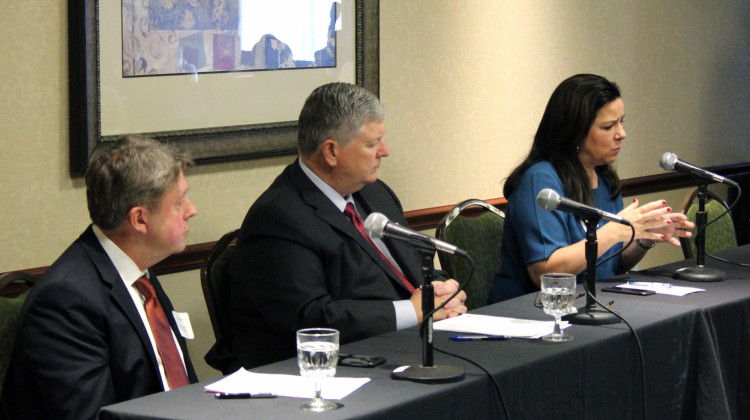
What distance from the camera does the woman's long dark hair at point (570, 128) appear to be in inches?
136

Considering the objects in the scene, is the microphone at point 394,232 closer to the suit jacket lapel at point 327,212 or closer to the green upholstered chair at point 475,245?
the suit jacket lapel at point 327,212

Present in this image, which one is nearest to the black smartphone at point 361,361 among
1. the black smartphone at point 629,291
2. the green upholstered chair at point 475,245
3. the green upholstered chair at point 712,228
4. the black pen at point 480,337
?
the black pen at point 480,337

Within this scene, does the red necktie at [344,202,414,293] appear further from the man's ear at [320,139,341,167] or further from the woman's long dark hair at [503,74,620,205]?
the woman's long dark hair at [503,74,620,205]

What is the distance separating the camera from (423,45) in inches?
173

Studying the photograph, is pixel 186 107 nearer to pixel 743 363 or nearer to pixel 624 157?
pixel 743 363

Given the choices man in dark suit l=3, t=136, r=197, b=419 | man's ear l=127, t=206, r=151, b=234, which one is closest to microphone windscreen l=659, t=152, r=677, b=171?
man in dark suit l=3, t=136, r=197, b=419

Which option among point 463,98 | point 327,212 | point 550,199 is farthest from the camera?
point 463,98

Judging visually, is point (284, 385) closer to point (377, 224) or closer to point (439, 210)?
point (377, 224)

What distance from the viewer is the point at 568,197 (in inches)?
134

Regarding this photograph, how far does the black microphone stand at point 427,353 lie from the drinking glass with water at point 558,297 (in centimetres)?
43

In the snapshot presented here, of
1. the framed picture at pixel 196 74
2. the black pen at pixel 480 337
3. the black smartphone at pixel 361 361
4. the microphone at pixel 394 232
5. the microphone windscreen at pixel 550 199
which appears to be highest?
the framed picture at pixel 196 74

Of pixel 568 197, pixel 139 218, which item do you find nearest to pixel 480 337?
pixel 139 218

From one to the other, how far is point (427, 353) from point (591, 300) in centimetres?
76

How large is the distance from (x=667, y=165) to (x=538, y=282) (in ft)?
1.81
